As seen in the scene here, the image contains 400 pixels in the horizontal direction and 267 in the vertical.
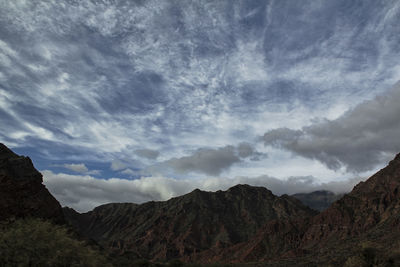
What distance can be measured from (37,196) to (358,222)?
142 metres

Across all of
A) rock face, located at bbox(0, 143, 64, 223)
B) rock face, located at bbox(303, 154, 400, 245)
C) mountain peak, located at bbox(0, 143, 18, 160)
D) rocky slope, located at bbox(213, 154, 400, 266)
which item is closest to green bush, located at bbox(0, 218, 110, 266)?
rock face, located at bbox(0, 143, 64, 223)

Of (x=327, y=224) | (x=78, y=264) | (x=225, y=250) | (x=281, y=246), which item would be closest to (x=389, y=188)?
(x=327, y=224)

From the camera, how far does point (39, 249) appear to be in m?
Result: 23.2

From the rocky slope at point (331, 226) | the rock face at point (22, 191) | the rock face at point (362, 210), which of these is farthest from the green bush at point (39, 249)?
the rock face at point (362, 210)

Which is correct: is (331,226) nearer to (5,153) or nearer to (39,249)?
(5,153)

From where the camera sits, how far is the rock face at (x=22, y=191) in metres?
86.6

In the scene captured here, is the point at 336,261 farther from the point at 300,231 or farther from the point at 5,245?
the point at 300,231

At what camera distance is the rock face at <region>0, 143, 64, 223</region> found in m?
86.6

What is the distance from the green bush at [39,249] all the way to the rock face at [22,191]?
69037 millimetres

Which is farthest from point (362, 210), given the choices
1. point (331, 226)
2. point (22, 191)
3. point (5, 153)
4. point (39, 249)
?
point (39, 249)

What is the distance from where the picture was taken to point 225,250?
194 meters

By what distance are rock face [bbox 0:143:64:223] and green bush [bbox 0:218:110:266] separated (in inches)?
2718

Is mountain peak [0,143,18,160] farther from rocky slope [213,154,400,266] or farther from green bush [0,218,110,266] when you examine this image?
rocky slope [213,154,400,266]

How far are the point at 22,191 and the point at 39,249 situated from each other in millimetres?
80340
